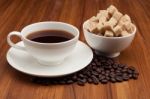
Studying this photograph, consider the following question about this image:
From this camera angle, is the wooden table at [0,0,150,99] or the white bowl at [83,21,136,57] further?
the white bowl at [83,21,136,57]

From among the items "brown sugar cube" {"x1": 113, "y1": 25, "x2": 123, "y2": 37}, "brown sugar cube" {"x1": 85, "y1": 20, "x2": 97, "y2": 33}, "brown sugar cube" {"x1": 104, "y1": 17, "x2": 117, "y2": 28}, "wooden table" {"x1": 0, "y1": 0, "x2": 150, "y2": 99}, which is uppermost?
"brown sugar cube" {"x1": 104, "y1": 17, "x2": 117, "y2": 28}

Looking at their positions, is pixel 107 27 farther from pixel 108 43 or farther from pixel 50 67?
pixel 50 67

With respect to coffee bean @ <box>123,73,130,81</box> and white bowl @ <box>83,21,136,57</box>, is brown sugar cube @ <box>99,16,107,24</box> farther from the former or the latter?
coffee bean @ <box>123,73,130,81</box>

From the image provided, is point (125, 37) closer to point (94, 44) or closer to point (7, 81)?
point (94, 44)

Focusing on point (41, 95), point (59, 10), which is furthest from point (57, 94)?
point (59, 10)

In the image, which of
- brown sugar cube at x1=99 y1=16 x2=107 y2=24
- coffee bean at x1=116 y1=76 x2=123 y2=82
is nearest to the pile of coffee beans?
coffee bean at x1=116 y1=76 x2=123 y2=82

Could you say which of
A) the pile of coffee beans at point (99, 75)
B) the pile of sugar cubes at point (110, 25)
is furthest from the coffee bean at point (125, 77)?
the pile of sugar cubes at point (110, 25)

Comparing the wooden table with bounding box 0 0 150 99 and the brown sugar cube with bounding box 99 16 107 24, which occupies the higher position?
the brown sugar cube with bounding box 99 16 107 24
